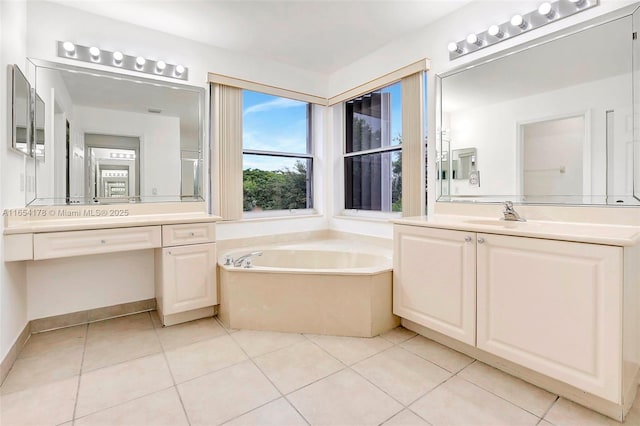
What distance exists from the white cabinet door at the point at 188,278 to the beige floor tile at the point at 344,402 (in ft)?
3.99

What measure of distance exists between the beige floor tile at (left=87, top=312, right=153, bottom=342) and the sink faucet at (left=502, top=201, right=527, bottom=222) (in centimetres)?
264

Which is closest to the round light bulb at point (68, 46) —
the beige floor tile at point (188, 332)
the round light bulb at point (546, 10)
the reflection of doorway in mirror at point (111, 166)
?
the reflection of doorway in mirror at point (111, 166)

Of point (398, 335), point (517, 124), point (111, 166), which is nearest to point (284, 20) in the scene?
point (111, 166)

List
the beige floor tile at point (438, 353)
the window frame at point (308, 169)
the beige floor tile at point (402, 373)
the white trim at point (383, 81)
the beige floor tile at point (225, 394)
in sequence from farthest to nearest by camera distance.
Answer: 1. the window frame at point (308, 169)
2. the white trim at point (383, 81)
3. the beige floor tile at point (438, 353)
4. the beige floor tile at point (402, 373)
5. the beige floor tile at point (225, 394)

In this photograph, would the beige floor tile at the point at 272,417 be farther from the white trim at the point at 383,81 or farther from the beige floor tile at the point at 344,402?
the white trim at the point at 383,81

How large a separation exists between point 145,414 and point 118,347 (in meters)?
0.83

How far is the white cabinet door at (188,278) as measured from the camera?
7.82 ft

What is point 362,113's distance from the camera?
3.59 meters

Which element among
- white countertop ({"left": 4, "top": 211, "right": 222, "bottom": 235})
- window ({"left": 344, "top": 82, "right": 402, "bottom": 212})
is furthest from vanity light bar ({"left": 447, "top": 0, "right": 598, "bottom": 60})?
white countertop ({"left": 4, "top": 211, "right": 222, "bottom": 235})

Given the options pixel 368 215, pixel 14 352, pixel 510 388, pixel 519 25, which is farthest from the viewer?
pixel 368 215

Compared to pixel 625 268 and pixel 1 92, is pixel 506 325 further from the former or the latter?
pixel 1 92

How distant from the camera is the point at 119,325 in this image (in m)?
2.48

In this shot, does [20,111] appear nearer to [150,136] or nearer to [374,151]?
[150,136]

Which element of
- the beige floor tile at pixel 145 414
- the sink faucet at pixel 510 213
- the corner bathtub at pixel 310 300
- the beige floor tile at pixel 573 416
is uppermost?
the sink faucet at pixel 510 213
